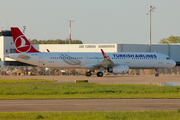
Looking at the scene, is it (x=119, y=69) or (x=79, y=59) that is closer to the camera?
(x=119, y=69)

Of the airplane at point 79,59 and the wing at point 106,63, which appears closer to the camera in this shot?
the wing at point 106,63

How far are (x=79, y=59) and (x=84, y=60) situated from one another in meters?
0.79

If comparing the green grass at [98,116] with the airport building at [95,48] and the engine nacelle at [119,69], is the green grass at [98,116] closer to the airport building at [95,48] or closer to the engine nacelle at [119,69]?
the engine nacelle at [119,69]

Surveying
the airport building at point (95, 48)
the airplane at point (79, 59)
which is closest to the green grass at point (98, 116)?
the airplane at point (79, 59)

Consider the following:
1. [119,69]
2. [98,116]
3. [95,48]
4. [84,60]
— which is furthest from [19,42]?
[98,116]

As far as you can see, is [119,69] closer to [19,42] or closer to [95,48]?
[19,42]

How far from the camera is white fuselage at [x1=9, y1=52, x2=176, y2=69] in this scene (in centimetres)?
4206

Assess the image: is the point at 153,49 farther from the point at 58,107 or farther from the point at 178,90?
the point at 58,107

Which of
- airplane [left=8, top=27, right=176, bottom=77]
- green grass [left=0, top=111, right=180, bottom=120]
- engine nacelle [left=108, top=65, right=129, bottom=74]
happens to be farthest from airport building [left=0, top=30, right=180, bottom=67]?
green grass [left=0, top=111, right=180, bottom=120]

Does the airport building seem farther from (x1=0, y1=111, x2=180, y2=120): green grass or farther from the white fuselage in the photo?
(x1=0, y1=111, x2=180, y2=120): green grass

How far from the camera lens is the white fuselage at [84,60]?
4206 cm

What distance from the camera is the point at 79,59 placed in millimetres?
43344

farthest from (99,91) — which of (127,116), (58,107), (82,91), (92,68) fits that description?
(92,68)

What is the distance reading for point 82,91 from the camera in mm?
22344
